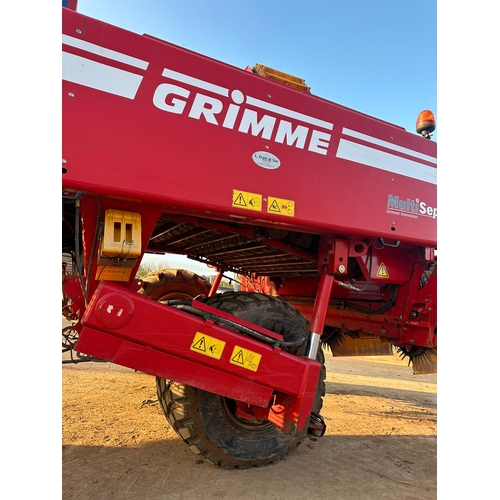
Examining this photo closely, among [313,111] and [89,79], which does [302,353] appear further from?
[89,79]

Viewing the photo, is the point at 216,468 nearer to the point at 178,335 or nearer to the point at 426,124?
the point at 178,335

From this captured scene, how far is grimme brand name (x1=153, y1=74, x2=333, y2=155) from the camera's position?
1.93 meters

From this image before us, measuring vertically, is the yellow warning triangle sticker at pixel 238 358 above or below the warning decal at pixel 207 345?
below

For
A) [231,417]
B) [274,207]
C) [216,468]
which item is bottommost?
[216,468]

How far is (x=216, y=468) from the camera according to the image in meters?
2.70

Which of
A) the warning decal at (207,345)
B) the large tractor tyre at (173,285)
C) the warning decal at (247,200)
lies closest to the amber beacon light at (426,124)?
the warning decal at (247,200)

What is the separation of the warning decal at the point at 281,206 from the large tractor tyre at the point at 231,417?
0.74 metres

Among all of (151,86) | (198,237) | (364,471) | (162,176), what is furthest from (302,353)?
Answer: (151,86)

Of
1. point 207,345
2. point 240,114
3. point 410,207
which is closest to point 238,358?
point 207,345

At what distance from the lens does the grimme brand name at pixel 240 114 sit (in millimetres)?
1931

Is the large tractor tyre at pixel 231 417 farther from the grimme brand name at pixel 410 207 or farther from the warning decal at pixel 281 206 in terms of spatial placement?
the grimme brand name at pixel 410 207

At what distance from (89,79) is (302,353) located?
206cm

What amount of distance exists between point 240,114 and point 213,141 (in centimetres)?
23

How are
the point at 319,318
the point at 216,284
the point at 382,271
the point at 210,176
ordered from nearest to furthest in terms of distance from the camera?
the point at 210,176 → the point at 319,318 → the point at 382,271 → the point at 216,284
